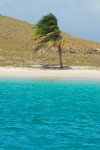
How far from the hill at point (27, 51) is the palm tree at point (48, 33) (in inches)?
84.9

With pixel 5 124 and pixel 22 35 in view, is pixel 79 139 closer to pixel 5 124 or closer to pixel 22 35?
pixel 5 124

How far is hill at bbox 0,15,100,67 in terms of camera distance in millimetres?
53031

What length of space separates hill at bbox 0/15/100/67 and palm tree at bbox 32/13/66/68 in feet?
7.08

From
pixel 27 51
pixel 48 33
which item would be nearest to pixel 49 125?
pixel 48 33

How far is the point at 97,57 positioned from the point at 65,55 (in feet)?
24.2

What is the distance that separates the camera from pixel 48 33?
137ft

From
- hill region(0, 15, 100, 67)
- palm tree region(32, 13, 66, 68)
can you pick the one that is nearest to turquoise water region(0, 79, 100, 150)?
palm tree region(32, 13, 66, 68)

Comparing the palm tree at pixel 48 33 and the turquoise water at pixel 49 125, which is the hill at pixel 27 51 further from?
the turquoise water at pixel 49 125

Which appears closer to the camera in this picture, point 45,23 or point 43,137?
point 43,137

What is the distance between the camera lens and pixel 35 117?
13.0 m

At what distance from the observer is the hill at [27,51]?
53.0 meters

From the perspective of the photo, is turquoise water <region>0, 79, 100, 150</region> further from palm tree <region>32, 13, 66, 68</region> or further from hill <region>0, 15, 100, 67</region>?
hill <region>0, 15, 100, 67</region>

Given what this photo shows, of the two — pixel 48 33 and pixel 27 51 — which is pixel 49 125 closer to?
pixel 48 33

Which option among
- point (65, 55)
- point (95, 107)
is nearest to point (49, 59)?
point (65, 55)
